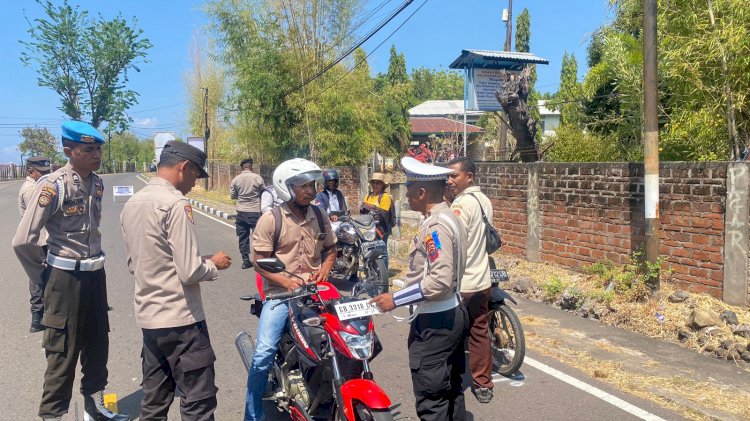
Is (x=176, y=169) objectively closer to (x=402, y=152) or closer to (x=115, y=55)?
(x=402, y=152)

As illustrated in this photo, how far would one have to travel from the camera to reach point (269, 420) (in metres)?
4.23

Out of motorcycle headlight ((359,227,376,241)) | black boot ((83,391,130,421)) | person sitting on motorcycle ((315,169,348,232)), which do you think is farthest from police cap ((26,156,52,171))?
black boot ((83,391,130,421))

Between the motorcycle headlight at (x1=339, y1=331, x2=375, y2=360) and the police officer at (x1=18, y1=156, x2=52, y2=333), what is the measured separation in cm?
225

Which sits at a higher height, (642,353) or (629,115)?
(629,115)

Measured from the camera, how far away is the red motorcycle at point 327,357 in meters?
3.16

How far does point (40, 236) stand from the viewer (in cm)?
424

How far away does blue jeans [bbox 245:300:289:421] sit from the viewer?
384 centimetres

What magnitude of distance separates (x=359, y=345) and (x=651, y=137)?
5.09 metres

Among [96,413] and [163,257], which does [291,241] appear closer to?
[163,257]

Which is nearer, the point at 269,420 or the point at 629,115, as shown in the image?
the point at 269,420

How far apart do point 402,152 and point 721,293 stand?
3258cm

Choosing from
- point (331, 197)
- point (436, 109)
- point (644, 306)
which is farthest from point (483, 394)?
point (436, 109)

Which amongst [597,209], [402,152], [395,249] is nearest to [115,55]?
[402,152]

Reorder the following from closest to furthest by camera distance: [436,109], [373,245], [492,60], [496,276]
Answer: [496,276]
[373,245]
[492,60]
[436,109]
